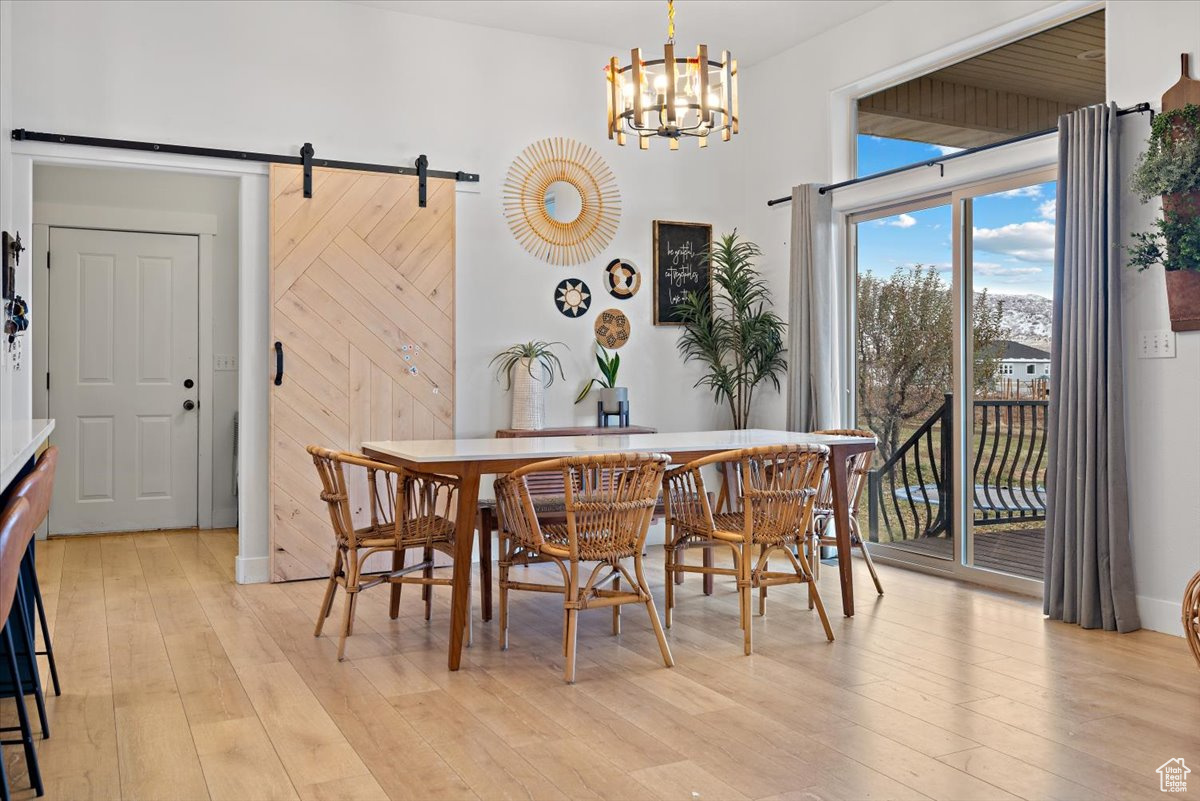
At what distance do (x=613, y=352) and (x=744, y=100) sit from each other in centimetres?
194

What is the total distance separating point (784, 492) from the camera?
3686 millimetres

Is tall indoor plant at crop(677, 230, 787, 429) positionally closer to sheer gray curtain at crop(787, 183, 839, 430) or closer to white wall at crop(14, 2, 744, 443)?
white wall at crop(14, 2, 744, 443)

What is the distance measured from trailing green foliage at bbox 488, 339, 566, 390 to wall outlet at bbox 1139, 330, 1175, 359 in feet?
10.1

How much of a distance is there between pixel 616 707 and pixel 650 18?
4060mm

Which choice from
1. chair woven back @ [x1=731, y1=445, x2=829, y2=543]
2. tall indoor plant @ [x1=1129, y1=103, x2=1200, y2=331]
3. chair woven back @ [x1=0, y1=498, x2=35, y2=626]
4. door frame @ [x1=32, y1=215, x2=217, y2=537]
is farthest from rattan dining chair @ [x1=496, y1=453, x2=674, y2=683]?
door frame @ [x1=32, y1=215, x2=217, y2=537]

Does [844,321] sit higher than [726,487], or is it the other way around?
[844,321]

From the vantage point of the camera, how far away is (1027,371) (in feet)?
15.4

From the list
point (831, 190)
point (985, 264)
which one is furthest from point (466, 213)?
point (985, 264)

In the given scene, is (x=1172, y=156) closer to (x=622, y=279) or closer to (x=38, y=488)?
(x=622, y=279)

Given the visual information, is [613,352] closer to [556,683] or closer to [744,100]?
[744,100]

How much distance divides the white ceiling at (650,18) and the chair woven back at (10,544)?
4.23m

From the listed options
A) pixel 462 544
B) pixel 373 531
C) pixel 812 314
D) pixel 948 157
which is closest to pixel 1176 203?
pixel 948 157

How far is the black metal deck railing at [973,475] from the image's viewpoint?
4.68 meters

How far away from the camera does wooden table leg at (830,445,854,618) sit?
4148mm
